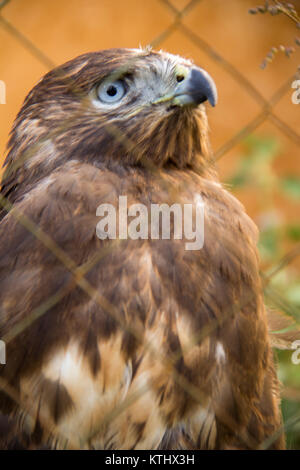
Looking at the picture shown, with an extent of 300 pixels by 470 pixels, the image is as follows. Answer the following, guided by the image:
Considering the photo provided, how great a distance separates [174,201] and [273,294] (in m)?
0.37

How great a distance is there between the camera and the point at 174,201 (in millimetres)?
1885

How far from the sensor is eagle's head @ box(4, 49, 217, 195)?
201cm

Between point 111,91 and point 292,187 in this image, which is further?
point 292,187

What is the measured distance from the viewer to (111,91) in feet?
6.91

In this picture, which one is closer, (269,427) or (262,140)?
(269,427)

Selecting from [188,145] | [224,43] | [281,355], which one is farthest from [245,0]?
[188,145]

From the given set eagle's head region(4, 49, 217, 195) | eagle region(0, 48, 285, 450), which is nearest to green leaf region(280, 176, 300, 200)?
eagle's head region(4, 49, 217, 195)

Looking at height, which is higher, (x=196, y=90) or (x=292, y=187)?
(x=196, y=90)

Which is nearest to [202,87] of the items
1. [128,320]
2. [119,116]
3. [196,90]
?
[196,90]

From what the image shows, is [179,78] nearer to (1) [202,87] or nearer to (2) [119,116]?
(1) [202,87]

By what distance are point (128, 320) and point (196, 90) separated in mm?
658

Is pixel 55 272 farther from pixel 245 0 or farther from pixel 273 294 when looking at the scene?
pixel 245 0
